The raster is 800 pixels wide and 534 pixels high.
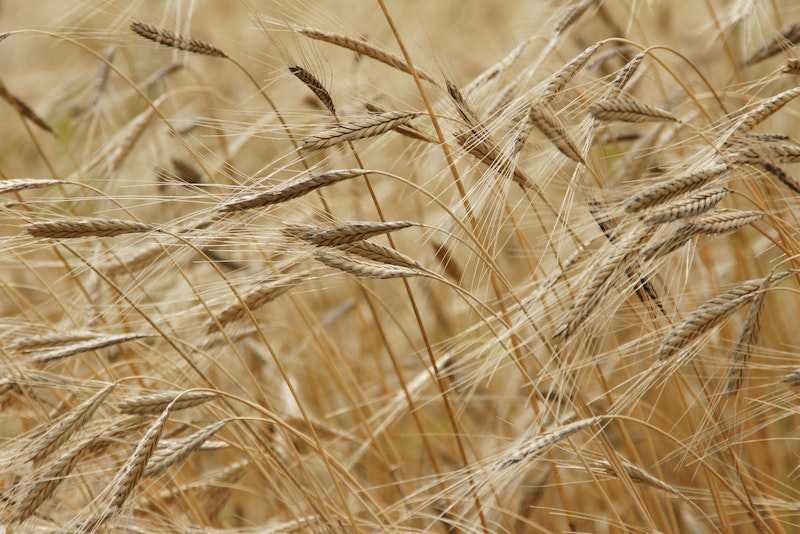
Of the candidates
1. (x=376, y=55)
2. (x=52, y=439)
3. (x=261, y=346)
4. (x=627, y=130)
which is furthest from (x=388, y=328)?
(x=52, y=439)

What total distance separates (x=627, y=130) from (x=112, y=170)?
1.33 m

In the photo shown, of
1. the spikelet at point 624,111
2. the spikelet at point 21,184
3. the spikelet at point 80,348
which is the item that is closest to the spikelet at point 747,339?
the spikelet at point 624,111

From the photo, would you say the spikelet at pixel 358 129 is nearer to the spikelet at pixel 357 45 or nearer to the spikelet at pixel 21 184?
the spikelet at pixel 357 45

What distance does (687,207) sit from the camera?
4.09 ft

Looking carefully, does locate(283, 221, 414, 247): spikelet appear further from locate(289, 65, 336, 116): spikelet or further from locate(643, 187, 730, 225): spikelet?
locate(643, 187, 730, 225): spikelet

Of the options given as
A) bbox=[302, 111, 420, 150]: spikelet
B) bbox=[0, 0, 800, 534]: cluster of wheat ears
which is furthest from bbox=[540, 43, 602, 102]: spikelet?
bbox=[302, 111, 420, 150]: spikelet

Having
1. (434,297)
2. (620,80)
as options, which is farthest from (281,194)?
(434,297)

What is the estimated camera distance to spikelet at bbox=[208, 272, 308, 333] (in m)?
1.51

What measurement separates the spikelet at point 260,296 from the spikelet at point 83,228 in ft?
0.70

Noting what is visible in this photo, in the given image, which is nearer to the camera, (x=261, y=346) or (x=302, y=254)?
(x=302, y=254)

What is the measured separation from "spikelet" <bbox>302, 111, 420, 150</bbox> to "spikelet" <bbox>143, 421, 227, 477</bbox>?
45 centimetres

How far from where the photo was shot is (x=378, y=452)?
6.36 feet

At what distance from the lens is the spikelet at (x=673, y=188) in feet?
4.05

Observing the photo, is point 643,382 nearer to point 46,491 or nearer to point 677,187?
point 677,187
